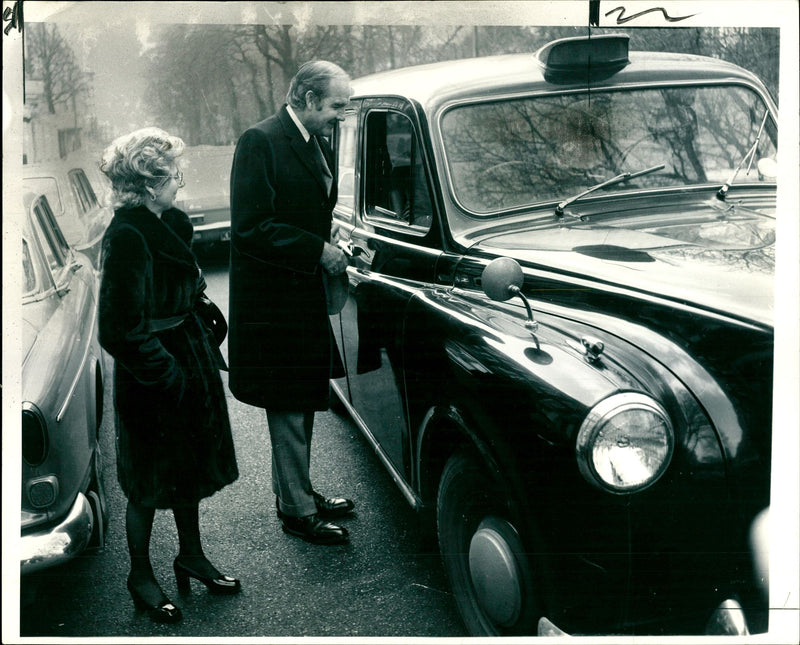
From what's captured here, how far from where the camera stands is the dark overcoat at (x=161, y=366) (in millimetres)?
2152

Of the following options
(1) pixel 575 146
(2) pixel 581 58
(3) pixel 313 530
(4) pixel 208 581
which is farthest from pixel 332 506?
(2) pixel 581 58

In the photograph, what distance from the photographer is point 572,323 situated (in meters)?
1.99

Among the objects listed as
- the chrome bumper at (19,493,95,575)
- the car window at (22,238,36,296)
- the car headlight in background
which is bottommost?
the chrome bumper at (19,493,95,575)

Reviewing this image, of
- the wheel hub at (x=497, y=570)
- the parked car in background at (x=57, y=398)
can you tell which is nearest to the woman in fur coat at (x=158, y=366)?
the parked car in background at (x=57, y=398)

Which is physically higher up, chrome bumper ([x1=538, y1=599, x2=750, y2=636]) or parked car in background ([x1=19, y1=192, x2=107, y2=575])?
parked car in background ([x1=19, y1=192, x2=107, y2=575])

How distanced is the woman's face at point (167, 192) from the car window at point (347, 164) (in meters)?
0.79

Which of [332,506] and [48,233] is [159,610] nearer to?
[332,506]

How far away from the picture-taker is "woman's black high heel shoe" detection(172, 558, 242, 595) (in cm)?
238

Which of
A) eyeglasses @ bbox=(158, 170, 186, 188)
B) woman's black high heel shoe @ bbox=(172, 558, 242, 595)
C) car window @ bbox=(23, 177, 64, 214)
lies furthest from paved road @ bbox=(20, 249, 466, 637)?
car window @ bbox=(23, 177, 64, 214)

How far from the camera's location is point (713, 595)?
1706 mm

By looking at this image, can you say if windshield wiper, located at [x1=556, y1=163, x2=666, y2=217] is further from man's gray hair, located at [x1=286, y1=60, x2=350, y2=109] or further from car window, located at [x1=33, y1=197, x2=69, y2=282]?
car window, located at [x1=33, y1=197, x2=69, y2=282]

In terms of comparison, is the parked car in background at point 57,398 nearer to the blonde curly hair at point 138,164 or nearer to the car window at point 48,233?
the car window at point 48,233

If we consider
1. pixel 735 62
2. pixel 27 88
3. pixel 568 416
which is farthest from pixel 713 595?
pixel 27 88

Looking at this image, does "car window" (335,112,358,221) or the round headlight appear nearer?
the round headlight
